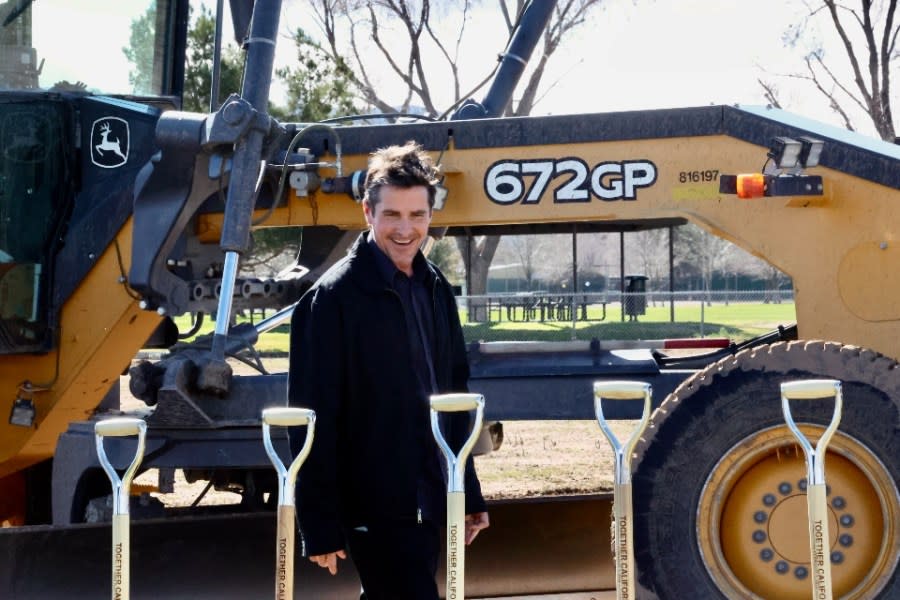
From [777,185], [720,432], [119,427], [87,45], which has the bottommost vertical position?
[720,432]

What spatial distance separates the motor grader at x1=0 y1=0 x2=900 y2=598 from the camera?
4.69m

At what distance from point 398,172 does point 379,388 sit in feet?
1.94

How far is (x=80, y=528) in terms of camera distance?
5387 mm

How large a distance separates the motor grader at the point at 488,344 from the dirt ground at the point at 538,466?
1.47m

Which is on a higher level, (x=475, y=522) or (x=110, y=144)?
(x=110, y=144)

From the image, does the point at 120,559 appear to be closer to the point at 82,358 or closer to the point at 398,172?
the point at 398,172

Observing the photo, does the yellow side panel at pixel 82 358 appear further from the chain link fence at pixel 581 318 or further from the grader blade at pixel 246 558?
the chain link fence at pixel 581 318

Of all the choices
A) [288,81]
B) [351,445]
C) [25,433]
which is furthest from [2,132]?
[288,81]

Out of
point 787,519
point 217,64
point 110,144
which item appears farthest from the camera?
point 110,144

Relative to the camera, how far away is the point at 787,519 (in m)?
4.67

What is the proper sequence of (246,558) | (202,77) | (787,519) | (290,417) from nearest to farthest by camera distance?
(290,417)
(787,519)
(246,558)
(202,77)

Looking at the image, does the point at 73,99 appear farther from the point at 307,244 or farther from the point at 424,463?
the point at 424,463

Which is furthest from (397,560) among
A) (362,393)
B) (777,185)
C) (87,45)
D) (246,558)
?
(87,45)

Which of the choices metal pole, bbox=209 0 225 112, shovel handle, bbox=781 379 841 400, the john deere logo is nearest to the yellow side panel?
the john deere logo
